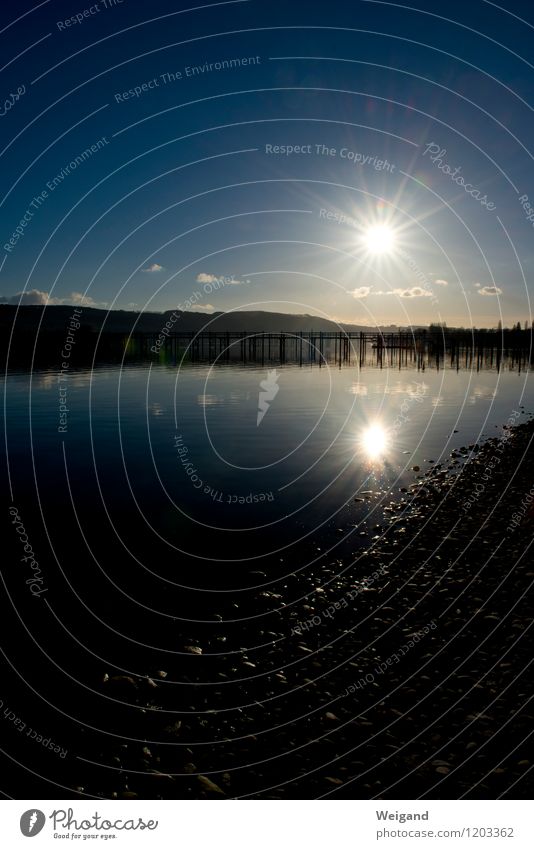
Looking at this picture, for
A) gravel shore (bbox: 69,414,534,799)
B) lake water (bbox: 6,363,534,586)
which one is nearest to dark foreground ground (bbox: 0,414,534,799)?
gravel shore (bbox: 69,414,534,799)

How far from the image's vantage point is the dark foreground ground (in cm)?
720

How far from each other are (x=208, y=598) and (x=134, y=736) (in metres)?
4.57

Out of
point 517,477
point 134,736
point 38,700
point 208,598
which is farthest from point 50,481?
point 517,477

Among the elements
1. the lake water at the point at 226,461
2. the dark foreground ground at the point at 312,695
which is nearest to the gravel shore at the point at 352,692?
the dark foreground ground at the point at 312,695

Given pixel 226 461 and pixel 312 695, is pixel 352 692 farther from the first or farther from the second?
pixel 226 461

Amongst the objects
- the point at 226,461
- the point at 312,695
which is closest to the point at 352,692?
the point at 312,695

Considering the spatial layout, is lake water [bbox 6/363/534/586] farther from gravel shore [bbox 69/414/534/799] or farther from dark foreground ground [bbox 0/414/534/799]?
dark foreground ground [bbox 0/414/534/799]

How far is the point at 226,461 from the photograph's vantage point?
87.4 feet

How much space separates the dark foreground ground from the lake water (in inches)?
106

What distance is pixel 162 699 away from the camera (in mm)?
8977

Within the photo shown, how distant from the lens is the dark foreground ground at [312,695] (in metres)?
7.20

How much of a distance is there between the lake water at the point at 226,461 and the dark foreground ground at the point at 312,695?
268 cm

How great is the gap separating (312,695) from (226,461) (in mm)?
18156

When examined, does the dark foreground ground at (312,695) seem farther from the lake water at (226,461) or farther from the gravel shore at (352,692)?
the lake water at (226,461)
